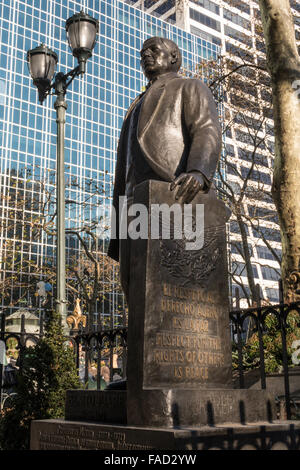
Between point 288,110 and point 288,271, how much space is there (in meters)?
3.20

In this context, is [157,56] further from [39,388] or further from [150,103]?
[39,388]

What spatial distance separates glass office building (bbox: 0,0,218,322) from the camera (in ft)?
178

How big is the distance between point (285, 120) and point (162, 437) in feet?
27.1

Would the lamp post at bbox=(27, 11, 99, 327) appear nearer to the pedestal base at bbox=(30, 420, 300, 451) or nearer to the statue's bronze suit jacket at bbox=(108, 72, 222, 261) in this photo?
the statue's bronze suit jacket at bbox=(108, 72, 222, 261)

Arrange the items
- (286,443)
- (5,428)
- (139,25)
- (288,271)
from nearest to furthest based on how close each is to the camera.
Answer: (286,443) → (5,428) → (288,271) → (139,25)

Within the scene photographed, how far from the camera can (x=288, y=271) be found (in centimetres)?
938

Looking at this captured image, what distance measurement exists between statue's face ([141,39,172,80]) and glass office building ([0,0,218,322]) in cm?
4462

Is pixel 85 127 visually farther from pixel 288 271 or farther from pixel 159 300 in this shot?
pixel 159 300

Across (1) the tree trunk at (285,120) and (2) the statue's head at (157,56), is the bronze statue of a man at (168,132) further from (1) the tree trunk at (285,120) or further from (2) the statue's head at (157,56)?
(1) the tree trunk at (285,120)

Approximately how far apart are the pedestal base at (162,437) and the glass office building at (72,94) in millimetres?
44980

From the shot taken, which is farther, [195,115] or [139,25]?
[139,25]

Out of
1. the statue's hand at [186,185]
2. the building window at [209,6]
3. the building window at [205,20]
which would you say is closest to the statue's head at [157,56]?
the statue's hand at [186,185]

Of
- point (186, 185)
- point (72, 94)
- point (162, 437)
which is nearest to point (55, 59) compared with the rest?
point (186, 185)
